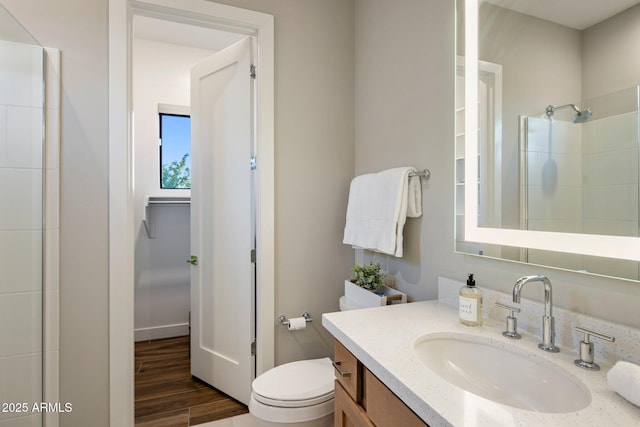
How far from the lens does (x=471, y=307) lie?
0.98 m

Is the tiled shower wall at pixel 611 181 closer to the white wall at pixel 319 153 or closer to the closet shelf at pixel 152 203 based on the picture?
the white wall at pixel 319 153

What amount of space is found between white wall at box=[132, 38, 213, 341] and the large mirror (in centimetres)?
251

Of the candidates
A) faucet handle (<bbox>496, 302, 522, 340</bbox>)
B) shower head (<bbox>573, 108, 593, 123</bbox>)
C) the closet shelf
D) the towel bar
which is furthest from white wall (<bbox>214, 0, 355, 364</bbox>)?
the closet shelf

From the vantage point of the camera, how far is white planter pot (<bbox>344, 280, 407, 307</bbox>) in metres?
1.40

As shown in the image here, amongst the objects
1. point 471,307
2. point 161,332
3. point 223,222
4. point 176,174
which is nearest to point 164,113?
point 176,174

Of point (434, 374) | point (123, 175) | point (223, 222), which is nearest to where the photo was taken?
point (434, 374)

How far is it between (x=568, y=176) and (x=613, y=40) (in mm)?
339

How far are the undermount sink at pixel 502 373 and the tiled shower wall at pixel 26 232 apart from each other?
1559mm

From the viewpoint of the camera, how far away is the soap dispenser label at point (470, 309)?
98cm

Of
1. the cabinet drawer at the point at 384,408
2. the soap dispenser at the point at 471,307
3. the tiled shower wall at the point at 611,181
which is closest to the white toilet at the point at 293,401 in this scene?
the cabinet drawer at the point at 384,408

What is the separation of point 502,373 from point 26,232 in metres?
1.81

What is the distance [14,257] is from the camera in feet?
4.21

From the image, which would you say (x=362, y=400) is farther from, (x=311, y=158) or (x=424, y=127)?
(x=311, y=158)

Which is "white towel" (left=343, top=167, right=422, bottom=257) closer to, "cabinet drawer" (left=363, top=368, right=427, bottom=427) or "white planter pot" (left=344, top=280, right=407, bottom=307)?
"white planter pot" (left=344, top=280, right=407, bottom=307)
